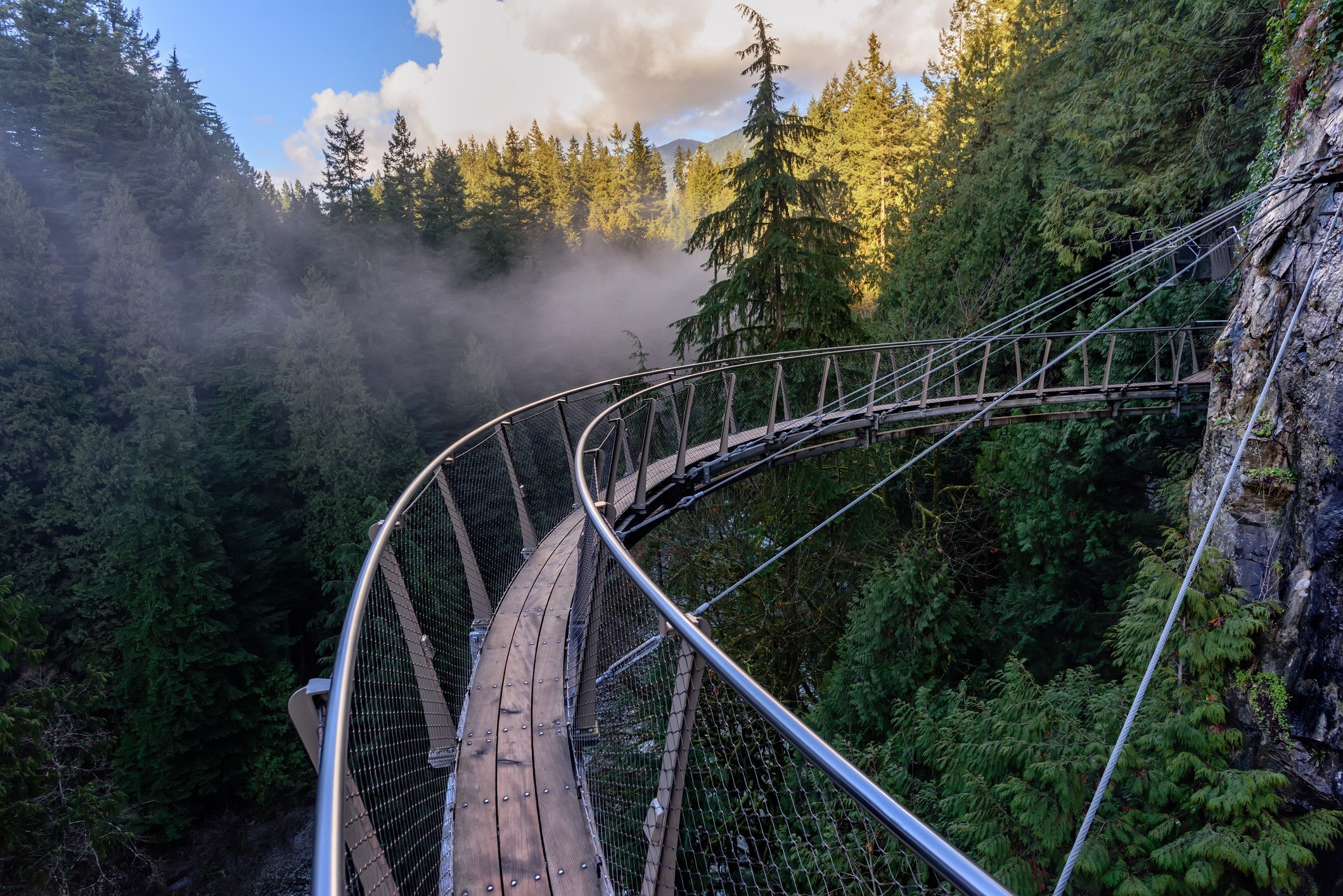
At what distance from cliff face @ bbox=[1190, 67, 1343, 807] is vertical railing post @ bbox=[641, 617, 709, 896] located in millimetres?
5785

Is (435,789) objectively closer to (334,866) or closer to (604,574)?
(604,574)

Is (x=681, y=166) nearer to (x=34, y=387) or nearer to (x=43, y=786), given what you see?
(x=34, y=387)

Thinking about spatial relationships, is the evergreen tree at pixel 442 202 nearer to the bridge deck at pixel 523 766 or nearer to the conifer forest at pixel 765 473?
the conifer forest at pixel 765 473

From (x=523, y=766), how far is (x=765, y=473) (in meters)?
8.85

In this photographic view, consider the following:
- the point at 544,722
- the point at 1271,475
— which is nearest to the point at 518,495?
the point at 544,722

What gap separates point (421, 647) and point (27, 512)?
23.9m

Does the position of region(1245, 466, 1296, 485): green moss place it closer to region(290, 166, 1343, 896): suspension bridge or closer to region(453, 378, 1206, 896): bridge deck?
region(290, 166, 1343, 896): suspension bridge

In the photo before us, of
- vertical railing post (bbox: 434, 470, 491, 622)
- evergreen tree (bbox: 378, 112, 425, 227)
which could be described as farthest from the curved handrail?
evergreen tree (bbox: 378, 112, 425, 227)

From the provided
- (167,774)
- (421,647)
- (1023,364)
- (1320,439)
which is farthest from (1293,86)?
(167,774)

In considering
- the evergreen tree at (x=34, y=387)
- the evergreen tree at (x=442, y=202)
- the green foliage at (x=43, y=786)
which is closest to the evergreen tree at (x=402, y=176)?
the evergreen tree at (x=442, y=202)

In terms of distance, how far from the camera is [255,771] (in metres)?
17.2

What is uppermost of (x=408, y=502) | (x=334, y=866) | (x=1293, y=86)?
(x=1293, y=86)

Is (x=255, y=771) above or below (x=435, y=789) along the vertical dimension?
below

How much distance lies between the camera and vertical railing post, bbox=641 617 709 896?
1.47 metres
